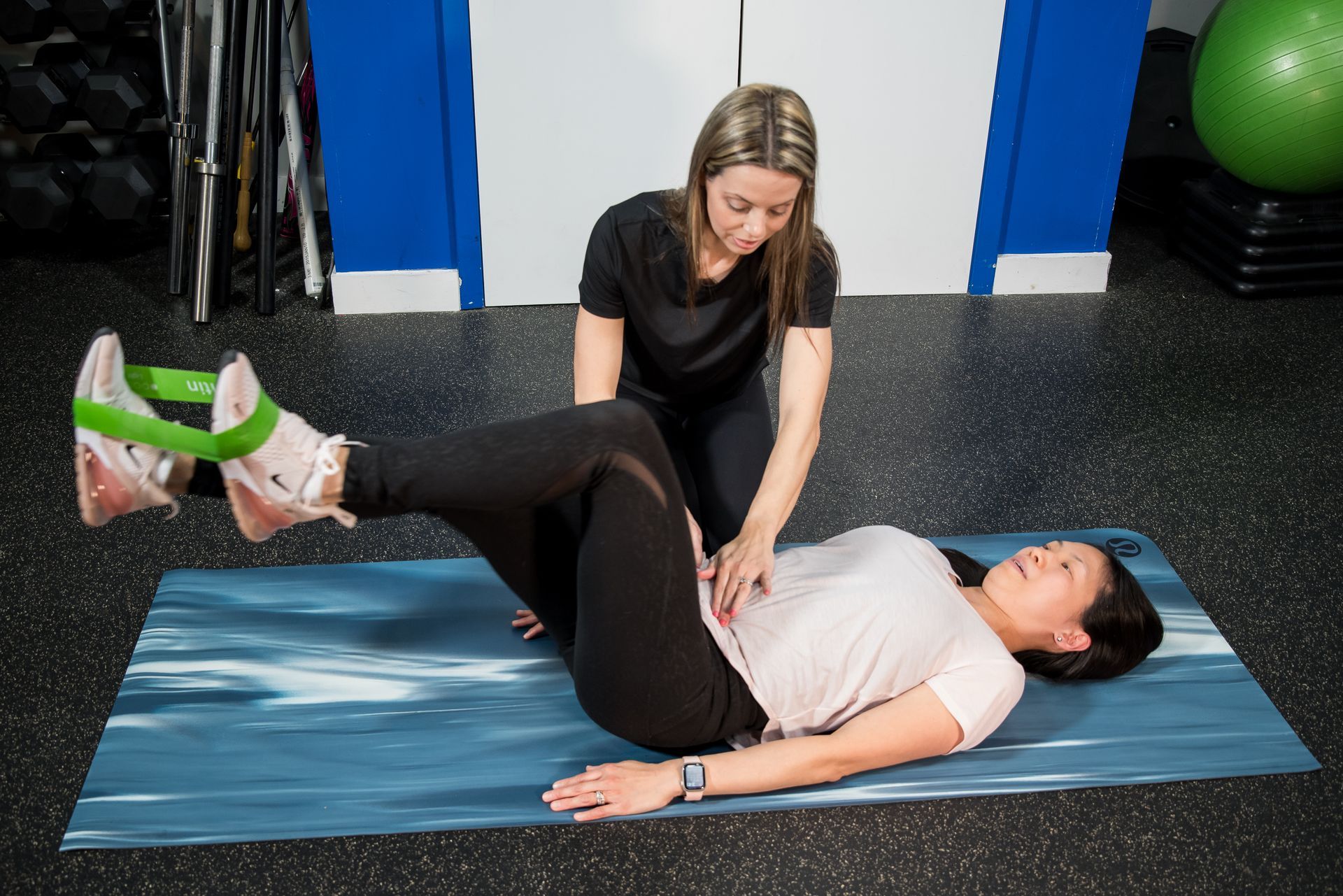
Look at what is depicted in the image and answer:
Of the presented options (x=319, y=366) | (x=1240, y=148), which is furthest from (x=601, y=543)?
(x=1240, y=148)

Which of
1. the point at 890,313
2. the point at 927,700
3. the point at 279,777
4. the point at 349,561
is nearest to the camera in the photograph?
the point at 927,700

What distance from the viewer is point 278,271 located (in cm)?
352

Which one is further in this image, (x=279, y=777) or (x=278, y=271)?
(x=278, y=271)

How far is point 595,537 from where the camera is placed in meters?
1.44

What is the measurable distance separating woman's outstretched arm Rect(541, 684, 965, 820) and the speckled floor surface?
0.07 meters

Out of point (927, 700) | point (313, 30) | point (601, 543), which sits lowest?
point (927, 700)

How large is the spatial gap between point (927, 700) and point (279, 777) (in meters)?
0.95

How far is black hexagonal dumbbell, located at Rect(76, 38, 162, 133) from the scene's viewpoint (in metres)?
3.30

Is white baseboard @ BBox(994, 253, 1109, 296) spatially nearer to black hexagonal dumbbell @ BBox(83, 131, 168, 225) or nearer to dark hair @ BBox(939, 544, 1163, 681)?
dark hair @ BBox(939, 544, 1163, 681)

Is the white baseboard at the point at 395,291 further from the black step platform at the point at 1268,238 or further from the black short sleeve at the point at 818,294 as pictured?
the black step platform at the point at 1268,238

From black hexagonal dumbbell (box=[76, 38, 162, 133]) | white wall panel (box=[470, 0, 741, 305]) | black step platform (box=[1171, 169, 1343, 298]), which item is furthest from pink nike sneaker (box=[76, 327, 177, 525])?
black step platform (box=[1171, 169, 1343, 298])

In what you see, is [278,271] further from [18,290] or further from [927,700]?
[927,700]

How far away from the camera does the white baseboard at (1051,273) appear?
11.3 feet

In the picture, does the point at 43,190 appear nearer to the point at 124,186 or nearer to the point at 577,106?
the point at 124,186
